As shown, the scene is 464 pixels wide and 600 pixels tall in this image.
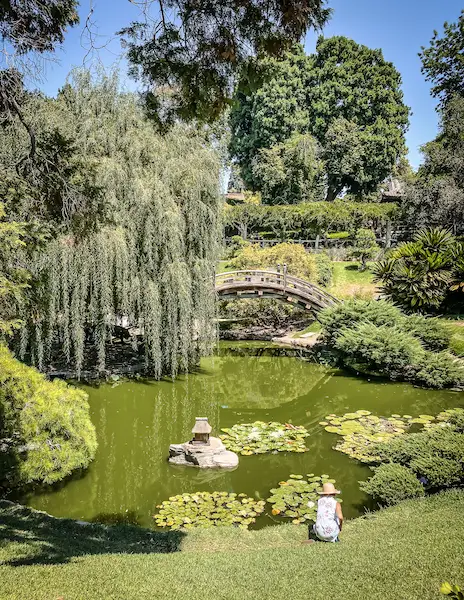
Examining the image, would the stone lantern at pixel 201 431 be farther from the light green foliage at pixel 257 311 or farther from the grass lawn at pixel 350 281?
the grass lawn at pixel 350 281

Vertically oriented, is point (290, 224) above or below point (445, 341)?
above

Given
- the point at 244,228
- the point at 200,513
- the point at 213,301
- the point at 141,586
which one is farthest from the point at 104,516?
the point at 244,228

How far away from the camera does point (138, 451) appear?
10070 mm

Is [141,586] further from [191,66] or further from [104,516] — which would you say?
[191,66]

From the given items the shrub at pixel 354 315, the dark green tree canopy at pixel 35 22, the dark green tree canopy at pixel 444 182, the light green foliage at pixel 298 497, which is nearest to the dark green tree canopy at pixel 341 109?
the dark green tree canopy at pixel 444 182

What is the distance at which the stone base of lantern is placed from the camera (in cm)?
912

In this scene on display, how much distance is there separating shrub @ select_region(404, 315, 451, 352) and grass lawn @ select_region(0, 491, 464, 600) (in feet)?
32.0

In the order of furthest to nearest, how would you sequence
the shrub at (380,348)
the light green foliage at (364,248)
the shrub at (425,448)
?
the light green foliage at (364,248)
the shrub at (380,348)
the shrub at (425,448)

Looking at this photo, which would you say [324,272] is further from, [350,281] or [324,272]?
[350,281]

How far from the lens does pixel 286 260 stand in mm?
22781

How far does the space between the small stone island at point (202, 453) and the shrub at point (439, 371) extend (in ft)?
24.0

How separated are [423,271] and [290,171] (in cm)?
2139

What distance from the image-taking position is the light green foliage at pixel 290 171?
3744 centimetres

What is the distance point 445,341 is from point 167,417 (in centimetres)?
912
